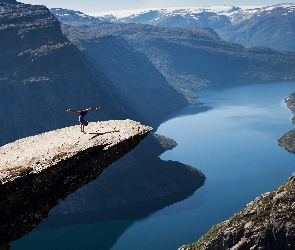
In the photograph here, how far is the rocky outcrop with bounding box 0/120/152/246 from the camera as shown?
27.2 metres

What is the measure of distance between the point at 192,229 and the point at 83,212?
2306 inches

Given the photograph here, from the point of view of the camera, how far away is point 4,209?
2720 cm

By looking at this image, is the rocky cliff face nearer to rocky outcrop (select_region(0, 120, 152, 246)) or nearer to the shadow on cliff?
rocky outcrop (select_region(0, 120, 152, 246))

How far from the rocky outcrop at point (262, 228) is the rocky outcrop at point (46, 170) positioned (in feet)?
207

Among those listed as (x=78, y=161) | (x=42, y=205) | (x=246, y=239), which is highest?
(x=78, y=161)

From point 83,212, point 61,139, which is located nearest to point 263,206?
point 61,139

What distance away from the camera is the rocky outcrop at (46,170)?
89.3 feet

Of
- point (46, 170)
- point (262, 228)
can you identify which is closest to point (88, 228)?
point (262, 228)

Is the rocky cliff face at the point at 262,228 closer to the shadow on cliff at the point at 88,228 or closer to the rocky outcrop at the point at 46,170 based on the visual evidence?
the rocky outcrop at the point at 46,170

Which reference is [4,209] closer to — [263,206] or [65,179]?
[65,179]

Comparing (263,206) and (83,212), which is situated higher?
(263,206)

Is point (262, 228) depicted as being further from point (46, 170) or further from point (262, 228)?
point (46, 170)

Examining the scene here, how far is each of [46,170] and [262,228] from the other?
7061cm

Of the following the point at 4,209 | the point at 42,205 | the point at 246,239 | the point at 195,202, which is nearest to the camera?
the point at 4,209
